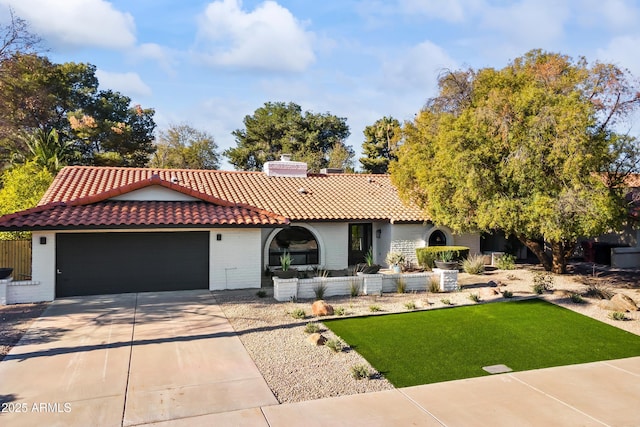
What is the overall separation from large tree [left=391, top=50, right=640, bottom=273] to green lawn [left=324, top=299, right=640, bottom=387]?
3.74 metres

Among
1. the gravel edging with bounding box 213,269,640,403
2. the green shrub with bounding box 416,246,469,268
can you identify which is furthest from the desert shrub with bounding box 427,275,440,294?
the green shrub with bounding box 416,246,469,268

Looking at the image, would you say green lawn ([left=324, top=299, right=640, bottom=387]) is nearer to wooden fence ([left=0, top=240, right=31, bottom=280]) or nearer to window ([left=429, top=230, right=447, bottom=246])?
window ([left=429, top=230, right=447, bottom=246])

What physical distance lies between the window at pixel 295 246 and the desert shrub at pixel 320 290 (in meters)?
5.50

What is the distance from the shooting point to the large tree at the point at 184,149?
50.1 meters

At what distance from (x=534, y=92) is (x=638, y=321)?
8.24 m

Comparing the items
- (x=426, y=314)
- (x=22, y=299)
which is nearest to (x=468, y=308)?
(x=426, y=314)

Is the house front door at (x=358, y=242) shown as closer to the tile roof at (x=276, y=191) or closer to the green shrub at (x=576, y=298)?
the tile roof at (x=276, y=191)

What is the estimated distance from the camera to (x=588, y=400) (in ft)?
23.8

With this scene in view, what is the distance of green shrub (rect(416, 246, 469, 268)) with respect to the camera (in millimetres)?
20188

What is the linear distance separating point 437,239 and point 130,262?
1468 centimetres

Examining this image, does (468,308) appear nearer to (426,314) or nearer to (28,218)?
(426,314)

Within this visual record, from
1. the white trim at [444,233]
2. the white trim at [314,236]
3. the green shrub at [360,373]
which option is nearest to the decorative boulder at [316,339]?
the green shrub at [360,373]

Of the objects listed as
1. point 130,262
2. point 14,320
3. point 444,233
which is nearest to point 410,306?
point 130,262

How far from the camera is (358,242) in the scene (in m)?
22.3
